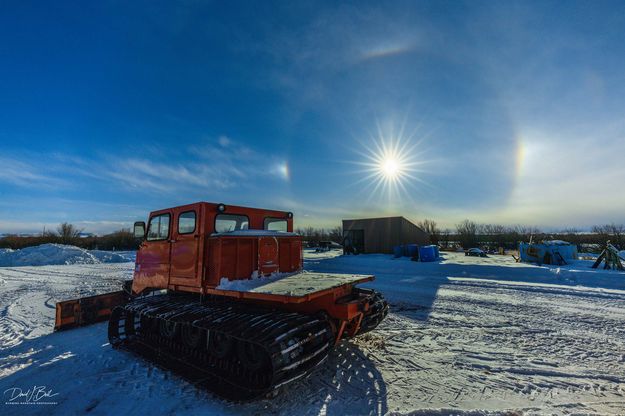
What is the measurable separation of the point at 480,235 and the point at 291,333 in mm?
52785

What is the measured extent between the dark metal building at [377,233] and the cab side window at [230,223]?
80.0 feet

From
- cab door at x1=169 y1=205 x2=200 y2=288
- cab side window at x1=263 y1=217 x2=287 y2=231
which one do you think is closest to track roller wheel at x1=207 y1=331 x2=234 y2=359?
cab door at x1=169 y1=205 x2=200 y2=288

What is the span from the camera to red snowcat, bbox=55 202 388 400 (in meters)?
3.96

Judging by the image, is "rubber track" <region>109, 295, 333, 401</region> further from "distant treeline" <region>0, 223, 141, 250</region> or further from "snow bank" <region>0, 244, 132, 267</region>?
"distant treeline" <region>0, 223, 141, 250</region>

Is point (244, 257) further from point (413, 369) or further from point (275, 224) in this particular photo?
point (413, 369)

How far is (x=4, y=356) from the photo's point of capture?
205 inches

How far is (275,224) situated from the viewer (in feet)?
22.8

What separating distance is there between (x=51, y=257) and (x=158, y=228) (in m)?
25.4

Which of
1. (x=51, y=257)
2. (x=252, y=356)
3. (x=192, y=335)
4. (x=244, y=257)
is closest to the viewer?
(x=252, y=356)

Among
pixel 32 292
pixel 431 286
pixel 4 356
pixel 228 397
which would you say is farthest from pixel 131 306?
pixel 431 286

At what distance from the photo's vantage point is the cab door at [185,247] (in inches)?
207

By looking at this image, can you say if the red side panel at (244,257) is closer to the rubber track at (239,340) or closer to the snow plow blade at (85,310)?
the rubber track at (239,340)

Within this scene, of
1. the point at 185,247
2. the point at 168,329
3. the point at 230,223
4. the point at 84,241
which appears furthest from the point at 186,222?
the point at 84,241

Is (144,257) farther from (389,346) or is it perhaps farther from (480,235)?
(480,235)
